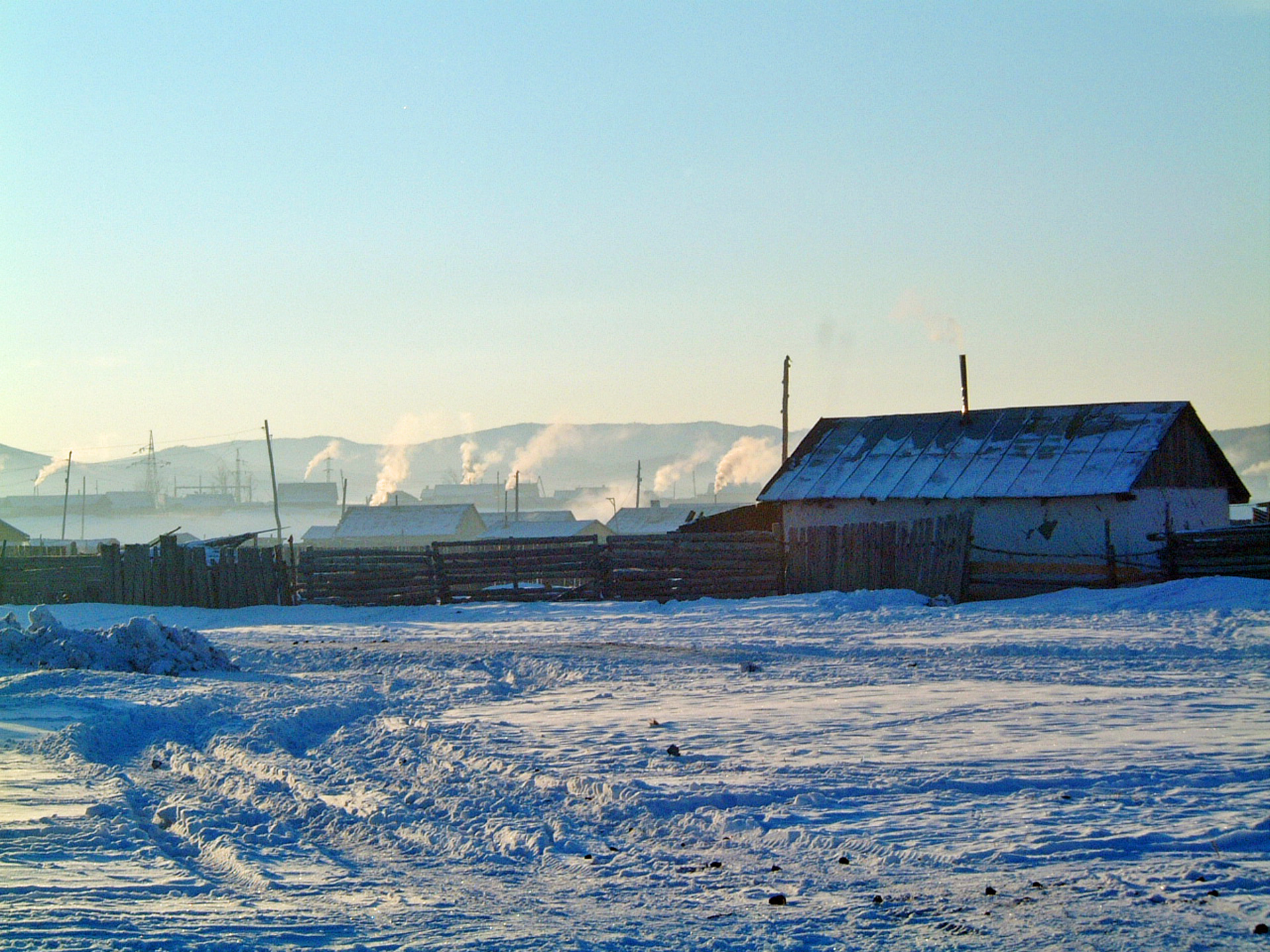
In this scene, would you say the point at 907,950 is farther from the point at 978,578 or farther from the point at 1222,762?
the point at 978,578

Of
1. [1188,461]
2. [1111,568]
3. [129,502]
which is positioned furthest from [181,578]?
[129,502]

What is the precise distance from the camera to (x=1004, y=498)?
85.3ft

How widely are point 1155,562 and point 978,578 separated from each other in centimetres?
324

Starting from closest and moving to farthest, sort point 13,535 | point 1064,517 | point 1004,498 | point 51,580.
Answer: point 1064,517
point 1004,498
point 51,580
point 13,535

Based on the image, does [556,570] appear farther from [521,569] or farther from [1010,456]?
[1010,456]

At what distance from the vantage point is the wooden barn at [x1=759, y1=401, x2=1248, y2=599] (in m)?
23.9

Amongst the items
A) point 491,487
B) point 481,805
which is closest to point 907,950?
point 481,805

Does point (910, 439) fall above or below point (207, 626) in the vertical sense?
above

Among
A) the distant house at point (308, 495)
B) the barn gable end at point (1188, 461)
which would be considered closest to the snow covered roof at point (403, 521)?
the barn gable end at point (1188, 461)

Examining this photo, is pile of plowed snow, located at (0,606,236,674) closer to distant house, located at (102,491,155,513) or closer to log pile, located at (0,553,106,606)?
log pile, located at (0,553,106,606)

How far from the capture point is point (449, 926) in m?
5.59

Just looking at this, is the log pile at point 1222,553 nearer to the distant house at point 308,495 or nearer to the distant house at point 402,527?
the distant house at point 402,527

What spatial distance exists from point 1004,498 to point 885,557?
356 cm

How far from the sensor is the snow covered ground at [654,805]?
5547 millimetres
